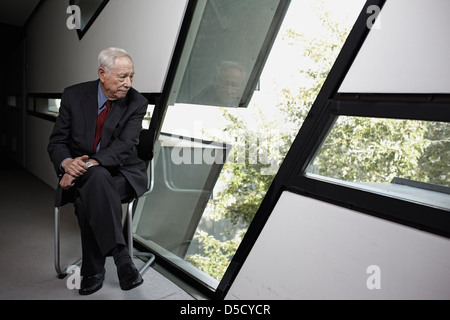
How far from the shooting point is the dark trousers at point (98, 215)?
180 cm

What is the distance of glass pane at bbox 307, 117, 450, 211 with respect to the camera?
3.82ft

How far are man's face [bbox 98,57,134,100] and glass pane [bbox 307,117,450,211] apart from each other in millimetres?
1113

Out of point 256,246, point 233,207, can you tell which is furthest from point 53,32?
point 256,246

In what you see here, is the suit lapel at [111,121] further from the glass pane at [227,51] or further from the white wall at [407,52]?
the white wall at [407,52]

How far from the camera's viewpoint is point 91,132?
2049 mm

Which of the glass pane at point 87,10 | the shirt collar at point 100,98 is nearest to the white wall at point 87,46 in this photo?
the glass pane at point 87,10

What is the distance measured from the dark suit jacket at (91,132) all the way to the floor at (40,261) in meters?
0.47

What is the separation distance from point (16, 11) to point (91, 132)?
4859mm

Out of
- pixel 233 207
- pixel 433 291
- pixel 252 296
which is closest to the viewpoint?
pixel 433 291

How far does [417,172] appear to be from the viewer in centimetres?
122

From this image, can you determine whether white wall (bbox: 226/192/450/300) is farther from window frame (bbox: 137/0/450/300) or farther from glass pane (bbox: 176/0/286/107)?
glass pane (bbox: 176/0/286/107)

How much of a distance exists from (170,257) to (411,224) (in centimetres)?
157

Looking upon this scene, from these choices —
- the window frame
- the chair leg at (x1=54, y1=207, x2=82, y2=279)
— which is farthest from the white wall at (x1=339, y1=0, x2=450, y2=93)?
the chair leg at (x1=54, y1=207, x2=82, y2=279)
